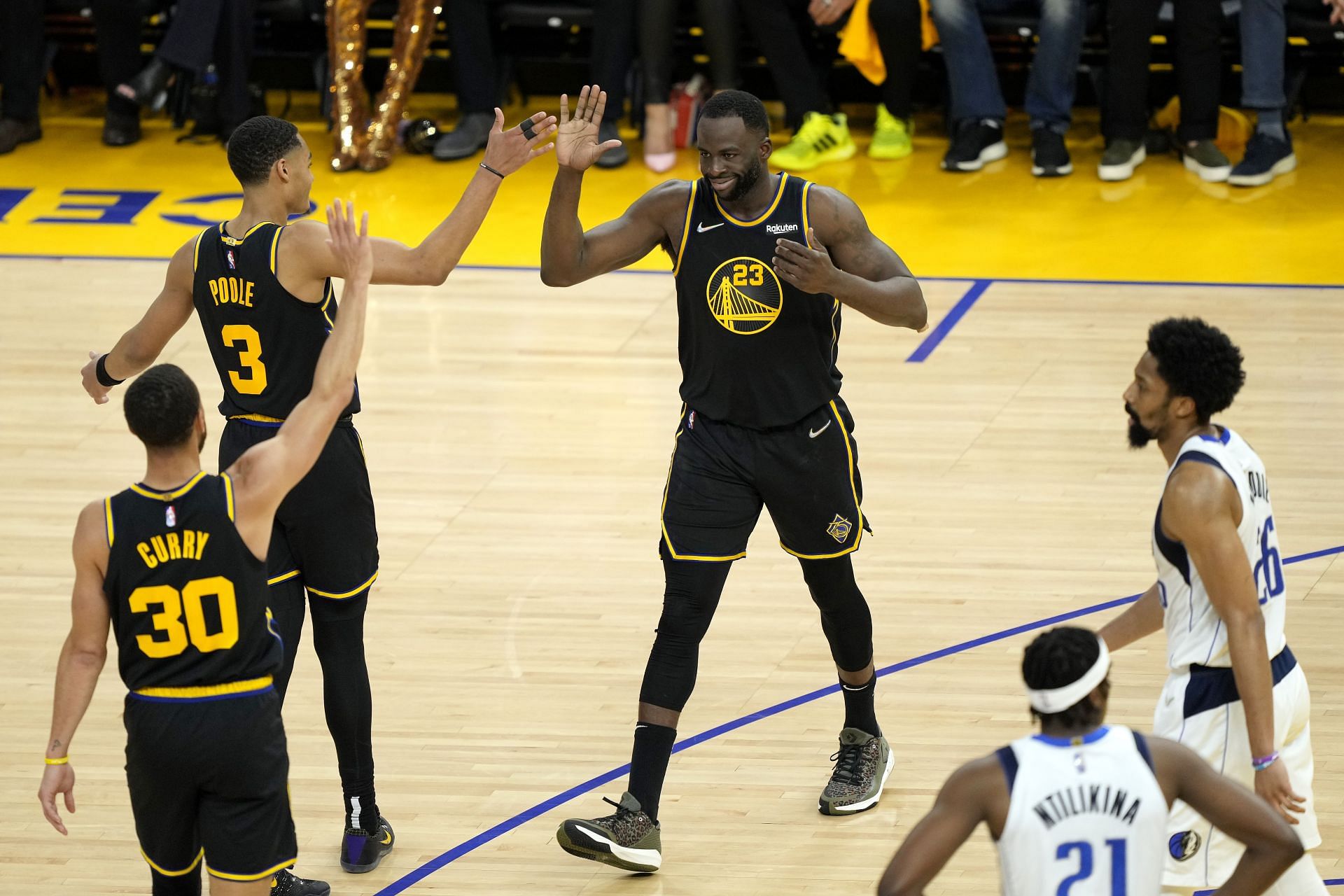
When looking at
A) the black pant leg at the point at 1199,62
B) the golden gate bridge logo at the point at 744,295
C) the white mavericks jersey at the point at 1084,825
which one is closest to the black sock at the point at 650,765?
the golden gate bridge logo at the point at 744,295

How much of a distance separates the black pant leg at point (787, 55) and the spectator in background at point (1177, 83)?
1.83 metres

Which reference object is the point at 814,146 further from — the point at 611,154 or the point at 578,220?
the point at 578,220

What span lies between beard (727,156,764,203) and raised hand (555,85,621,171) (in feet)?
1.06

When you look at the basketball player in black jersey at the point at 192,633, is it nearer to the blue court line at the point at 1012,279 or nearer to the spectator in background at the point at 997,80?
the blue court line at the point at 1012,279

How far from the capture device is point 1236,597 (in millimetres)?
3518

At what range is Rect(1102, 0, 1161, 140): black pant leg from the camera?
1062 cm

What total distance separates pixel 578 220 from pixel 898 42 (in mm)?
6938

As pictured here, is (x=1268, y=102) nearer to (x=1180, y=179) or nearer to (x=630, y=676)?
(x=1180, y=179)

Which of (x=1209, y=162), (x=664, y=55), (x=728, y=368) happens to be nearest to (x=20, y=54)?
(x=664, y=55)

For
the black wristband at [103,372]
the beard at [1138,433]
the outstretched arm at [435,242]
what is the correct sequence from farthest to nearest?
the black wristband at [103,372] < the outstretched arm at [435,242] < the beard at [1138,433]

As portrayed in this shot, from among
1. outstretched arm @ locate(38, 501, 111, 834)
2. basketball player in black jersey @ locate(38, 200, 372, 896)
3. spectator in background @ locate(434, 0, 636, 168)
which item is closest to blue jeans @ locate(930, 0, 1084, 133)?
spectator in background @ locate(434, 0, 636, 168)

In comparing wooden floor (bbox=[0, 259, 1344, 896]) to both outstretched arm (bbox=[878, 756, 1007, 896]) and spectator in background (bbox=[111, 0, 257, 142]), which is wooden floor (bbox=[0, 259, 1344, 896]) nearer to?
outstretched arm (bbox=[878, 756, 1007, 896])

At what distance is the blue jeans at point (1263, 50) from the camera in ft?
34.6

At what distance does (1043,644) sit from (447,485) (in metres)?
4.62
